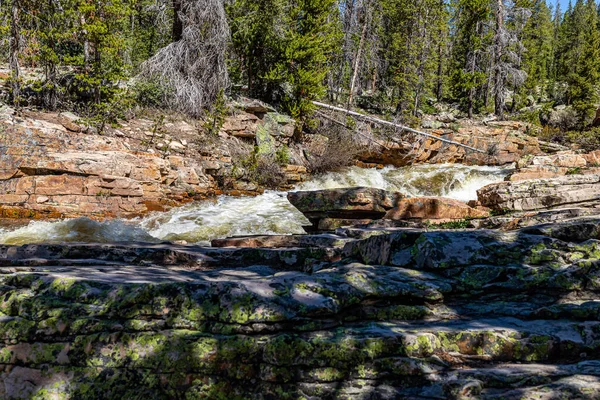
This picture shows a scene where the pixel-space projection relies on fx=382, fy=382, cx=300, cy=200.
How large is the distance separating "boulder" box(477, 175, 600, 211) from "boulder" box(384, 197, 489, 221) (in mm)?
956

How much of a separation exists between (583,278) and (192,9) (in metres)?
18.7

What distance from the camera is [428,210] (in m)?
9.84

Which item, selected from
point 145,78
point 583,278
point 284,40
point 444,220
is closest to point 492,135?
point 284,40

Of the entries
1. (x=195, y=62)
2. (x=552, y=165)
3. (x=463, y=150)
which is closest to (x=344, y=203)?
(x=552, y=165)

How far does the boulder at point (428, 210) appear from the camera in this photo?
31.7ft

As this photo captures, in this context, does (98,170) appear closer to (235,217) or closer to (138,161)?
(138,161)

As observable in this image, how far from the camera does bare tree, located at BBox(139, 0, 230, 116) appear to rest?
56.2 feet

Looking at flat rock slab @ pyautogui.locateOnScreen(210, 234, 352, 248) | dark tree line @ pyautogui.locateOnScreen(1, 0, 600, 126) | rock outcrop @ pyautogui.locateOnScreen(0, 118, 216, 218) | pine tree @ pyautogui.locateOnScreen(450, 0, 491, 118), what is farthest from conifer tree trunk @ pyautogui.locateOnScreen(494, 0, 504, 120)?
flat rock slab @ pyautogui.locateOnScreen(210, 234, 352, 248)

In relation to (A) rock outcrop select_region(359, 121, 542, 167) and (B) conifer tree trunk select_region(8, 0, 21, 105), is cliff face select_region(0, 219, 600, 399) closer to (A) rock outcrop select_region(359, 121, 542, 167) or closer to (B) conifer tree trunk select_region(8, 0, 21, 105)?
(B) conifer tree trunk select_region(8, 0, 21, 105)

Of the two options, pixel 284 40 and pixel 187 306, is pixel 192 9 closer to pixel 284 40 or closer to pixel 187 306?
pixel 284 40

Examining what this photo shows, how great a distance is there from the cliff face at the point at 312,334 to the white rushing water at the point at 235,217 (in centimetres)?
656

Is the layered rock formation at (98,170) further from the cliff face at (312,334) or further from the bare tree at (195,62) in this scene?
the cliff face at (312,334)

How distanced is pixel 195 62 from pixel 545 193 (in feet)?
49.4

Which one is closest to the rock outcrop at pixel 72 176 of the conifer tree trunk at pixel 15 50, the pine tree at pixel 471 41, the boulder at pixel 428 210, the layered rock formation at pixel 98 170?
the layered rock formation at pixel 98 170
